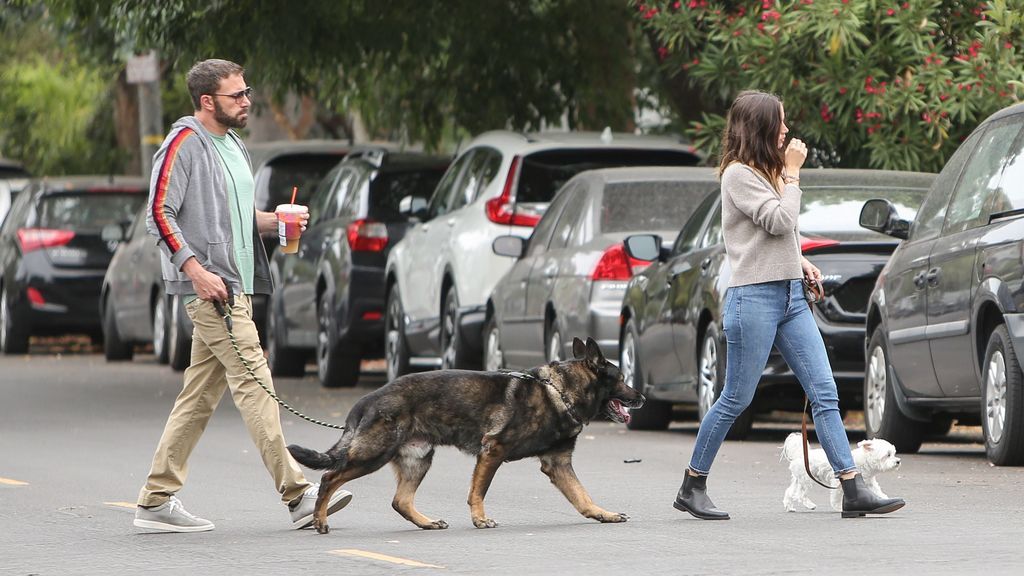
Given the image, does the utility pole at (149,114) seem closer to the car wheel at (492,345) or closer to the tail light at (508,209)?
the car wheel at (492,345)

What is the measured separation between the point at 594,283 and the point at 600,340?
39cm

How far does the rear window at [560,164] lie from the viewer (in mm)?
16281

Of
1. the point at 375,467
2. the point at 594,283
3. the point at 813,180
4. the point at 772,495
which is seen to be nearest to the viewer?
the point at 375,467

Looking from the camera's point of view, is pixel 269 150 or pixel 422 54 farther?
pixel 422 54

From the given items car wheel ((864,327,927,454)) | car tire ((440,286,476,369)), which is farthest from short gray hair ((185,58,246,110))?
car tire ((440,286,476,369))

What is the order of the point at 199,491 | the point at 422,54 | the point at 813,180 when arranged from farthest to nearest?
the point at 422,54 < the point at 813,180 < the point at 199,491

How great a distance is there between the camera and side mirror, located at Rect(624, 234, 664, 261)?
13.6 m

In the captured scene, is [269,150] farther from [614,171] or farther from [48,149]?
[48,149]

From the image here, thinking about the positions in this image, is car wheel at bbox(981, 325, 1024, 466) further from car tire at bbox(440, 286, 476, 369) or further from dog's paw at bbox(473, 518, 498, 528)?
car tire at bbox(440, 286, 476, 369)

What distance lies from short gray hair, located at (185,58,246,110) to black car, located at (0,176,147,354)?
1592 cm

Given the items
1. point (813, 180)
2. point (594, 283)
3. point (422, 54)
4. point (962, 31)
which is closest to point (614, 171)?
point (594, 283)

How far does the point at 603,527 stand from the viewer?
873cm

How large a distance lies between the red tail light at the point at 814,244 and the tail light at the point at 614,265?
6.98ft

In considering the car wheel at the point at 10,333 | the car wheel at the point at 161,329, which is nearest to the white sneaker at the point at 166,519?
the car wheel at the point at 161,329
